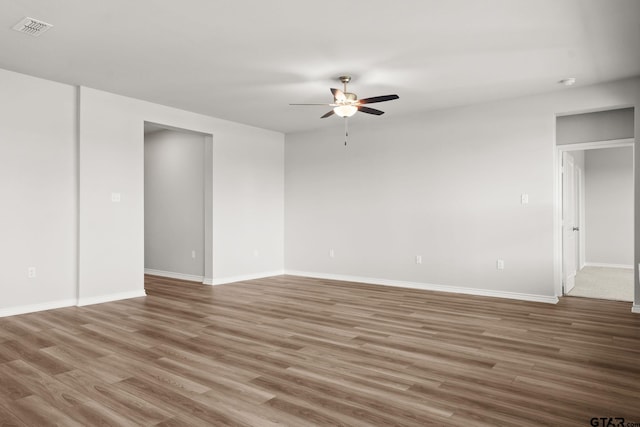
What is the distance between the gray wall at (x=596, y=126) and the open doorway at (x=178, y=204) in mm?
5177

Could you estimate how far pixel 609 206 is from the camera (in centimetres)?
877

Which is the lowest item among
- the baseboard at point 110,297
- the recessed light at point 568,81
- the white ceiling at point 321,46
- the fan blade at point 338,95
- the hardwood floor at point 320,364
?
the hardwood floor at point 320,364

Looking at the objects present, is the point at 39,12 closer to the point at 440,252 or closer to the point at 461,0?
the point at 461,0

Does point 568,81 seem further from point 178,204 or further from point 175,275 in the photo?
point 175,275

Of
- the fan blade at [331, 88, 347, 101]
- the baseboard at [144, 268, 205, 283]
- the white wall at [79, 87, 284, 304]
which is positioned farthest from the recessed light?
the baseboard at [144, 268, 205, 283]

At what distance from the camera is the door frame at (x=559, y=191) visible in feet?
17.2

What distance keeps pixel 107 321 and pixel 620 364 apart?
4563 millimetres

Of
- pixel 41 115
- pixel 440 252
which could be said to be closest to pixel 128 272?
pixel 41 115

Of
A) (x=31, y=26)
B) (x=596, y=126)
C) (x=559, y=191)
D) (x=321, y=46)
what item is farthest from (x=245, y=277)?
(x=596, y=126)

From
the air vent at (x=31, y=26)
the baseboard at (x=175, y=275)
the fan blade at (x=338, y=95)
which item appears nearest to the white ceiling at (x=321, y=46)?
the air vent at (x=31, y=26)

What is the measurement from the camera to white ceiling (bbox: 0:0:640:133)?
3201mm

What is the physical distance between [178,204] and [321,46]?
4.72m

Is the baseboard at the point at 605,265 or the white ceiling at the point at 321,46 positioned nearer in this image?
the white ceiling at the point at 321,46

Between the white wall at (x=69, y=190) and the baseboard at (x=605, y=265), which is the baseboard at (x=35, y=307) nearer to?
the white wall at (x=69, y=190)
